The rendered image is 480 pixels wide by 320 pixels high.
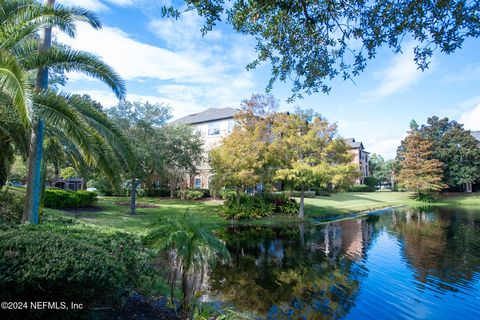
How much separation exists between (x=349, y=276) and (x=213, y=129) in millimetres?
29753

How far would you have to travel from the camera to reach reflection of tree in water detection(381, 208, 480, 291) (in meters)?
10.8

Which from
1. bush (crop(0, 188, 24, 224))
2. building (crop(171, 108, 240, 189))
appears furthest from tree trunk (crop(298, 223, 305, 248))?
building (crop(171, 108, 240, 189))

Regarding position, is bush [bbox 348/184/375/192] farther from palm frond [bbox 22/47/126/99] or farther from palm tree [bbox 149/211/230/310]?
palm tree [bbox 149/211/230/310]

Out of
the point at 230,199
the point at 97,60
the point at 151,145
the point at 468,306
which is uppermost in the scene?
the point at 97,60

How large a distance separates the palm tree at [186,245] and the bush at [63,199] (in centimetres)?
1371

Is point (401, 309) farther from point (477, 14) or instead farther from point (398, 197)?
point (398, 197)

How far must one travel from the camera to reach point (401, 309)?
8.03m

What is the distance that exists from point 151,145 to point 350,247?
14.4 meters

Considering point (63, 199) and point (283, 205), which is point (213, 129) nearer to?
point (283, 205)

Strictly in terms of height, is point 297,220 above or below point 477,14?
below

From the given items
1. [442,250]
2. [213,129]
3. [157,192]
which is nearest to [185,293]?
[442,250]

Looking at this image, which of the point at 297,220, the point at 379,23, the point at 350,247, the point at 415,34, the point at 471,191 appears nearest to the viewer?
the point at 415,34

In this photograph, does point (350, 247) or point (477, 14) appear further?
point (350, 247)

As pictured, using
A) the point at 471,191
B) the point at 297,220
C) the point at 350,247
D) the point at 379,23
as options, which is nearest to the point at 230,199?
the point at 297,220
